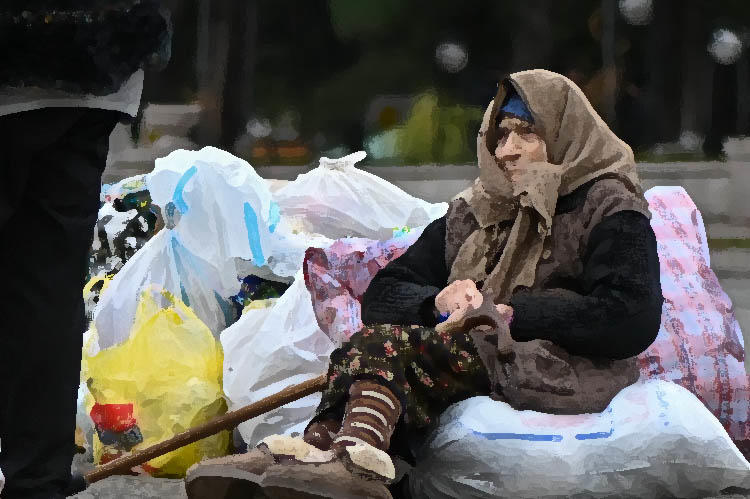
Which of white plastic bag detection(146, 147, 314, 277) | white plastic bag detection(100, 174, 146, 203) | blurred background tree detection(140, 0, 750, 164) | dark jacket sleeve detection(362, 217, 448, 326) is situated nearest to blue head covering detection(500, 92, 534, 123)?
dark jacket sleeve detection(362, 217, 448, 326)

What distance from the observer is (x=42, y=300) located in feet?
4.92

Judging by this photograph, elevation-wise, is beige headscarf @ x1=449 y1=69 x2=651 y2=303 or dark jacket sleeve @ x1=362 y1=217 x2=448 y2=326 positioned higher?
beige headscarf @ x1=449 y1=69 x2=651 y2=303

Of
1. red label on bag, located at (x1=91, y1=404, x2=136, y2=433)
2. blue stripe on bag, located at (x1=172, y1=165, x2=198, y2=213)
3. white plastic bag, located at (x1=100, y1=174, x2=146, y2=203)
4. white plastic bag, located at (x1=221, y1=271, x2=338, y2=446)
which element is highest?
blue stripe on bag, located at (x1=172, y1=165, x2=198, y2=213)

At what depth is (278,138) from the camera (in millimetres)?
5293

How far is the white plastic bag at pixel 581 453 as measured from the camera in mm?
1927

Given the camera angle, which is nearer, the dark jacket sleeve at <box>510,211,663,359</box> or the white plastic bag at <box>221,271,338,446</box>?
the dark jacket sleeve at <box>510,211,663,359</box>

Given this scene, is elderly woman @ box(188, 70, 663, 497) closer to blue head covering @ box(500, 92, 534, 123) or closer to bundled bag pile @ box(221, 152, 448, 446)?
blue head covering @ box(500, 92, 534, 123)

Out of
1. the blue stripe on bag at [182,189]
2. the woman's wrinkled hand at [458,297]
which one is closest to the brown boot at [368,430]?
the woman's wrinkled hand at [458,297]

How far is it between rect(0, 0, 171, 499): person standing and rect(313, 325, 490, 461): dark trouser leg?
20.5 inches

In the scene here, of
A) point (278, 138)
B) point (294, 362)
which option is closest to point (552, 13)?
point (278, 138)

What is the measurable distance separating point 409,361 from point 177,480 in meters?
0.95

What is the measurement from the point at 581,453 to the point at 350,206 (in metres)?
1.52

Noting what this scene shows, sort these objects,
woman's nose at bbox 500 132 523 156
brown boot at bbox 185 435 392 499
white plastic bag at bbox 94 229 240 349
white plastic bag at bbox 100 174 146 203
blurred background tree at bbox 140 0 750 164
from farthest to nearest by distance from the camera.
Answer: blurred background tree at bbox 140 0 750 164 → white plastic bag at bbox 100 174 146 203 → white plastic bag at bbox 94 229 240 349 → woman's nose at bbox 500 132 523 156 → brown boot at bbox 185 435 392 499

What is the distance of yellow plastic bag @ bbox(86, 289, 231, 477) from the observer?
8.68 feet
